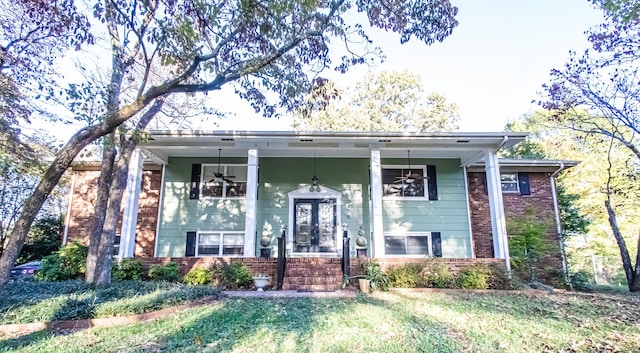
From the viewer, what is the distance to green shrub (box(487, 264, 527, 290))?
306 inches

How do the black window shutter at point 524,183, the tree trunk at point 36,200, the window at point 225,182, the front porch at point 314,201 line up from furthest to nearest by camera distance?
the black window shutter at point 524,183, the window at point 225,182, the front porch at point 314,201, the tree trunk at point 36,200

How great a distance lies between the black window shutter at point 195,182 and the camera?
35.0 ft

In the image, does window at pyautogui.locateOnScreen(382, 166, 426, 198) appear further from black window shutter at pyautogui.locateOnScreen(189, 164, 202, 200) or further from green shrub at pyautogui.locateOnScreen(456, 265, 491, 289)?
black window shutter at pyautogui.locateOnScreen(189, 164, 202, 200)

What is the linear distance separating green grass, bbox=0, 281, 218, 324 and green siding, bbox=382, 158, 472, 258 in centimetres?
603

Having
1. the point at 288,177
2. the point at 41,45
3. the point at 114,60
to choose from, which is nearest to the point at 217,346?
the point at 114,60

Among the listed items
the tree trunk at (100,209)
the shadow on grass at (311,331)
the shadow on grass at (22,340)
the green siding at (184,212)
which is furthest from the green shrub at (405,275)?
the tree trunk at (100,209)

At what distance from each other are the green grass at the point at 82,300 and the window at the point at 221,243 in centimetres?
395

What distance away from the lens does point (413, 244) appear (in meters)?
10.5

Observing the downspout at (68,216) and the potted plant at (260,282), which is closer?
the potted plant at (260,282)

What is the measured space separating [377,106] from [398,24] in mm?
17085

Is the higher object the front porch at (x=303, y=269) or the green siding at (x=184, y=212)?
the green siding at (x=184, y=212)

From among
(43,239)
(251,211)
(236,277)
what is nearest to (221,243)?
(251,211)

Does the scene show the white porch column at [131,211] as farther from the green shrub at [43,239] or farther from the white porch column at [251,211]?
the green shrub at [43,239]

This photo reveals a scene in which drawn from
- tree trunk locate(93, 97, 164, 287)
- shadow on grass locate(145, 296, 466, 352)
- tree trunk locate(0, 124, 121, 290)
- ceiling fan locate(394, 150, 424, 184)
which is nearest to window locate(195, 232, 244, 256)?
tree trunk locate(93, 97, 164, 287)
